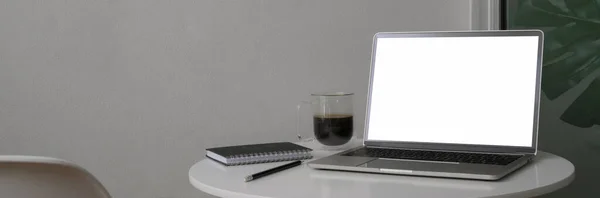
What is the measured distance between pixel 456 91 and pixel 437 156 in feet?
0.61

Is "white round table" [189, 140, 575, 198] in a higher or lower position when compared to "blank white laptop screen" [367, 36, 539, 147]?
lower

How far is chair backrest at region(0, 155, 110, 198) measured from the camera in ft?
4.01

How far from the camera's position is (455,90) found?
1935 mm

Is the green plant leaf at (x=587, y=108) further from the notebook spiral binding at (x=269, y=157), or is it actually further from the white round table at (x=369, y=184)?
the notebook spiral binding at (x=269, y=157)

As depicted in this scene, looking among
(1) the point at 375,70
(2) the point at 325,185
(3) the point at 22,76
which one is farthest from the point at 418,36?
(3) the point at 22,76

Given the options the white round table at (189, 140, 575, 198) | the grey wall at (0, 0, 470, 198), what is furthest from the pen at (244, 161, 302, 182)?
the grey wall at (0, 0, 470, 198)

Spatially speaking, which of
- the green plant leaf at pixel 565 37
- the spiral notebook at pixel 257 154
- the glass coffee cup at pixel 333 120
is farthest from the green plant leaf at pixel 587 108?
the spiral notebook at pixel 257 154

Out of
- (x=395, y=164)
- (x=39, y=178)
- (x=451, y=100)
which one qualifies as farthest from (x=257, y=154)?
(x=39, y=178)

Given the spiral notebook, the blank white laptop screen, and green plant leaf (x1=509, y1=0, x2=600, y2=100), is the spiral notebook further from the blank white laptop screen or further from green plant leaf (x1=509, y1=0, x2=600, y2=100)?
green plant leaf (x1=509, y1=0, x2=600, y2=100)

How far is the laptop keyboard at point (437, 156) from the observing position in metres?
1.75

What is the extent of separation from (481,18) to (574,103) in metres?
0.35

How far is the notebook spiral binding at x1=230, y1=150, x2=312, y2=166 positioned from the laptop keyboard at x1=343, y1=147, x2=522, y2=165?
10 centimetres

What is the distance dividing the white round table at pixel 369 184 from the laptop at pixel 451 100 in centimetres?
6

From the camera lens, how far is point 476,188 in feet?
4.96
